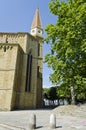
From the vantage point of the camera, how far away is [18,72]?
32.6 meters

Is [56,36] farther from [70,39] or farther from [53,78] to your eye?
[53,78]

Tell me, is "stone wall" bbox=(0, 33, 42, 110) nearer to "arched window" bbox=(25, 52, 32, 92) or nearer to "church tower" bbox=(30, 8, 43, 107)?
"arched window" bbox=(25, 52, 32, 92)

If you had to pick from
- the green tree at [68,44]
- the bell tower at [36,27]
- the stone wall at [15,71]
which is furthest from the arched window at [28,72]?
the bell tower at [36,27]

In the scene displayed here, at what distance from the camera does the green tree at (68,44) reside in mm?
18656

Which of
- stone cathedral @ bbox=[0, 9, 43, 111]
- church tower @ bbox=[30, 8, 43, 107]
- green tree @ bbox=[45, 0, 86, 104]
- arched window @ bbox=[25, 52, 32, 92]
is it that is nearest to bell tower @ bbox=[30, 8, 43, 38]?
church tower @ bbox=[30, 8, 43, 107]

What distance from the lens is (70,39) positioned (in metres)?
19.0

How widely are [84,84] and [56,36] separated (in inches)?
242

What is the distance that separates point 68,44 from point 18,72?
1551cm

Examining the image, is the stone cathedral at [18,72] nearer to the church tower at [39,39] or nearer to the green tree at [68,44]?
the church tower at [39,39]

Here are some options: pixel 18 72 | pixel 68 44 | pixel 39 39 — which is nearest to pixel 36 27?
pixel 39 39

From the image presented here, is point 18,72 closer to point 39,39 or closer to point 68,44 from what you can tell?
point 68,44

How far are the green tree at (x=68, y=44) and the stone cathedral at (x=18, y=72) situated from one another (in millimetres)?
10753

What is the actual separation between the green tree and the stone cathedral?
423 inches

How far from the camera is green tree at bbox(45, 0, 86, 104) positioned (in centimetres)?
1866
